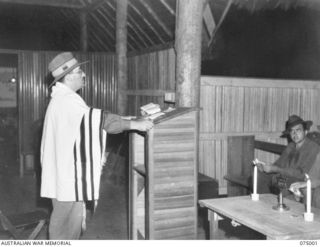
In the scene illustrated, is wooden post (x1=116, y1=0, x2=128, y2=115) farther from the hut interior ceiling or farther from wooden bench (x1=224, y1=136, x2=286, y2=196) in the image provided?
wooden bench (x1=224, y1=136, x2=286, y2=196)

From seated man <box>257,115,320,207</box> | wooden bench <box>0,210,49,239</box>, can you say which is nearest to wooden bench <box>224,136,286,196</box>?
seated man <box>257,115,320,207</box>

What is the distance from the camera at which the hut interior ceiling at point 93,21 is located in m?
8.18

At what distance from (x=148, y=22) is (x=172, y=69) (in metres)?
2.34

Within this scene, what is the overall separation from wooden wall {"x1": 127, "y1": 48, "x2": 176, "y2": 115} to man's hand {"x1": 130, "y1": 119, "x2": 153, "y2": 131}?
127 inches

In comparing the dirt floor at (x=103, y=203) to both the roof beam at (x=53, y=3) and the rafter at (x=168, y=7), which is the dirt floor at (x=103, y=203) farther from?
the roof beam at (x=53, y=3)

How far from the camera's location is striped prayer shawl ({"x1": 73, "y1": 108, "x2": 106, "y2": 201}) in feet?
12.6

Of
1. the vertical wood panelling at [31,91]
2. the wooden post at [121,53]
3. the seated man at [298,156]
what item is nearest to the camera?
the seated man at [298,156]

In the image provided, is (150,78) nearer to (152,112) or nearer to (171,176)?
(152,112)

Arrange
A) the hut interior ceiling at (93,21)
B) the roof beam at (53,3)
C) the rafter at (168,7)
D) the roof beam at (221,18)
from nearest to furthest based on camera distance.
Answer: the roof beam at (221,18) → the rafter at (168,7) → the hut interior ceiling at (93,21) → the roof beam at (53,3)

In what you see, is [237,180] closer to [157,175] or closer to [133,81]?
[157,175]

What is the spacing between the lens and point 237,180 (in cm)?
670

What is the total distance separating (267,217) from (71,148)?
196 cm

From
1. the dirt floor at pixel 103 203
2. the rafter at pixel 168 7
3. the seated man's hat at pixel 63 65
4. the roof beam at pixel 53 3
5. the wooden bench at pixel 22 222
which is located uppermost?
the roof beam at pixel 53 3

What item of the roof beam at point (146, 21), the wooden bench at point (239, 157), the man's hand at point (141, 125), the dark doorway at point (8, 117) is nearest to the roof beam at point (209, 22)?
the roof beam at point (146, 21)
